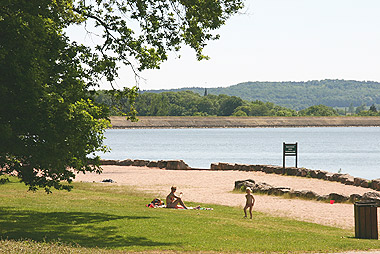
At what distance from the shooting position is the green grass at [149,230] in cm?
1345

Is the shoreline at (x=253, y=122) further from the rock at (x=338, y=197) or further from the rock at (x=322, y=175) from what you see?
the rock at (x=338, y=197)

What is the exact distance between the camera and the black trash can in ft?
51.3

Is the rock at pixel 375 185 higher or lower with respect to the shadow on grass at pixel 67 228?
lower

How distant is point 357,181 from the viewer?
102 feet

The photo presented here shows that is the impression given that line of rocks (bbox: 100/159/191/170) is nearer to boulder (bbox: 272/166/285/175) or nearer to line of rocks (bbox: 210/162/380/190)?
line of rocks (bbox: 210/162/380/190)

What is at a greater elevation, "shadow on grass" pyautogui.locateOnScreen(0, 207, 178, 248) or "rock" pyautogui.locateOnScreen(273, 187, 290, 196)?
"shadow on grass" pyautogui.locateOnScreen(0, 207, 178, 248)

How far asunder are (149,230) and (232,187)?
14.5 meters

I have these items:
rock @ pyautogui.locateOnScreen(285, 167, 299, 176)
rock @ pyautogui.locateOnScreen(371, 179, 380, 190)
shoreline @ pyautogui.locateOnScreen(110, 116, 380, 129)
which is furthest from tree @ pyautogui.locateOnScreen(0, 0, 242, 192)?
shoreline @ pyautogui.locateOnScreen(110, 116, 380, 129)

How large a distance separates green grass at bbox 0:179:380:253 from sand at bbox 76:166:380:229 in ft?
5.67

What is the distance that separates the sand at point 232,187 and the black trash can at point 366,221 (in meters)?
2.39

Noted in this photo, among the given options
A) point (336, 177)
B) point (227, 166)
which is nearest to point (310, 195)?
point (336, 177)

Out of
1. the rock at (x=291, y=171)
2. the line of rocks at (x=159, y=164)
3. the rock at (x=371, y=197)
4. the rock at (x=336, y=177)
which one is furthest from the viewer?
the line of rocks at (x=159, y=164)

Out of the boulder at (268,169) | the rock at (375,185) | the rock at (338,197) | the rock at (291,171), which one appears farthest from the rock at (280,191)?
the boulder at (268,169)

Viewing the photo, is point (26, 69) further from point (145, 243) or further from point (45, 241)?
point (145, 243)
